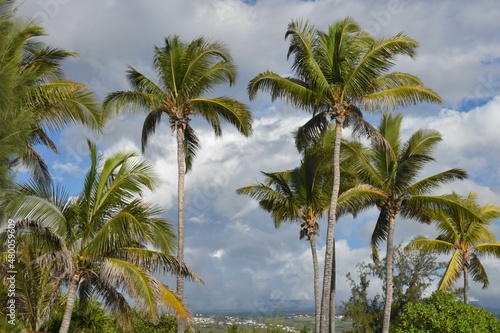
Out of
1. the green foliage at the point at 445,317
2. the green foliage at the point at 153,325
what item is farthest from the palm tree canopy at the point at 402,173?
the green foliage at the point at 153,325

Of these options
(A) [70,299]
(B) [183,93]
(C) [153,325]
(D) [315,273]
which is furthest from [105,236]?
(D) [315,273]

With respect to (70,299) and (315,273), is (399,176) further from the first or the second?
(70,299)

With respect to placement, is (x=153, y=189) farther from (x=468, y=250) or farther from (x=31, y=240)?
(x=468, y=250)

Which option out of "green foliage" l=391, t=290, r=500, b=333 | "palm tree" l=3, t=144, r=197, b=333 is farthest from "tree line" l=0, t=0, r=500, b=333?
"green foliage" l=391, t=290, r=500, b=333

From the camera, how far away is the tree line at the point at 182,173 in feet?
49.0

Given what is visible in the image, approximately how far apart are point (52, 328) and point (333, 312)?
13.9 metres

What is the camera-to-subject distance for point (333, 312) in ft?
93.4

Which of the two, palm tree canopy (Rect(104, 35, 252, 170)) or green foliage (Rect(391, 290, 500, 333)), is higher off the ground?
palm tree canopy (Rect(104, 35, 252, 170))

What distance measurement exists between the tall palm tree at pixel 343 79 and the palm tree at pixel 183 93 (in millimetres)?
2483

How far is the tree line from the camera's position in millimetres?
14922

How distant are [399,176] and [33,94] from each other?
15965 millimetres

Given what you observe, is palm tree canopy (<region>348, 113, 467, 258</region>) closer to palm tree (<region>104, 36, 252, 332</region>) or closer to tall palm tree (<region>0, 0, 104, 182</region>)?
palm tree (<region>104, 36, 252, 332</region>)

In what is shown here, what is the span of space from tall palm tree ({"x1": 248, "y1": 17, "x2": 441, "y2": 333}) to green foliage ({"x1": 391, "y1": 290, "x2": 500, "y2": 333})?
A: 434 centimetres

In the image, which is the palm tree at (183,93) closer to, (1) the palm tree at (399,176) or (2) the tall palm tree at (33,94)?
(2) the tall palm tree at (33,94)
